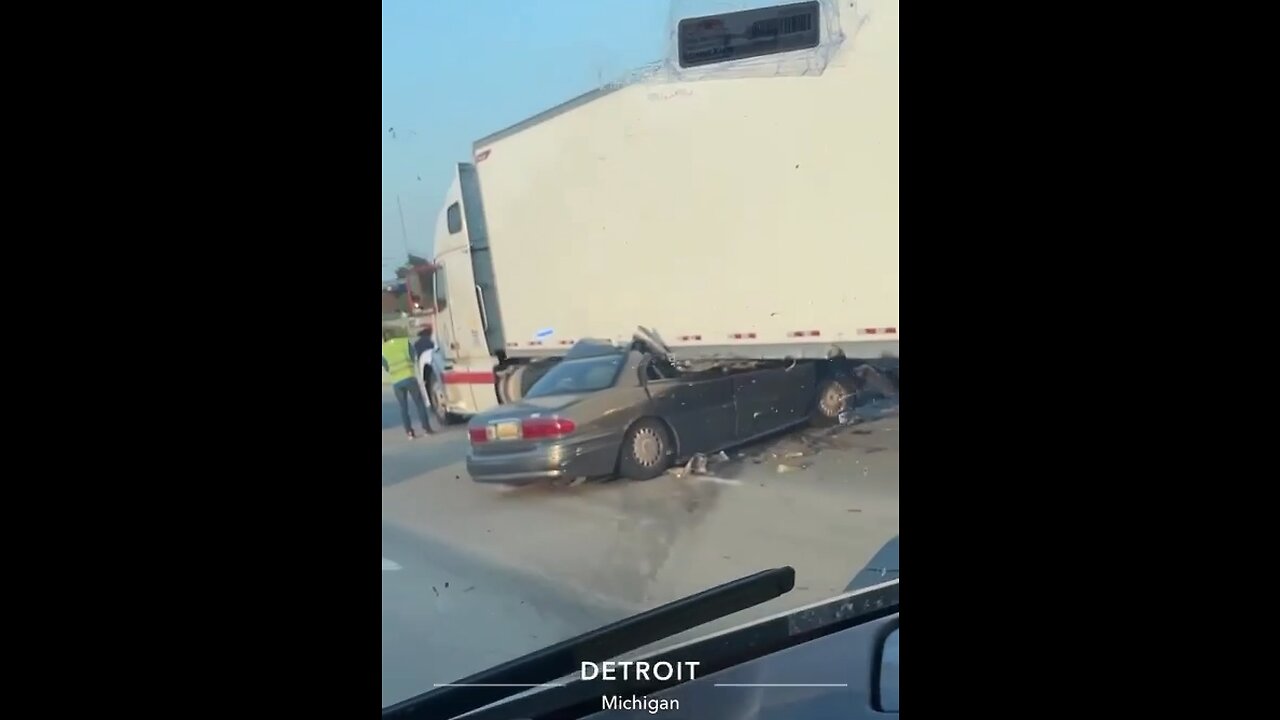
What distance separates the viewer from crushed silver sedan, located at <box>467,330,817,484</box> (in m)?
2.11

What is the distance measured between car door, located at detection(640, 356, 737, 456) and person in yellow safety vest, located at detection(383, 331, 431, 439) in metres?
0.55

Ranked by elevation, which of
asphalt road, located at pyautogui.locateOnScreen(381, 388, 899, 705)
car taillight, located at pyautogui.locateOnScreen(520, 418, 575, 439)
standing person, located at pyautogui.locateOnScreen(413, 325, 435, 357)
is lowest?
asphalt road, located at pyautogui.locateOnScreen(381, 388, 899, 705)

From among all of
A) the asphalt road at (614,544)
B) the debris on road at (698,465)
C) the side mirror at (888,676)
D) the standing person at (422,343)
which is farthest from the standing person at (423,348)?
the side mirror at (888,676)

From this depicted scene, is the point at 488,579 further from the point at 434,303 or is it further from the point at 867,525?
the point at 867,525

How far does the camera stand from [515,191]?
217cm

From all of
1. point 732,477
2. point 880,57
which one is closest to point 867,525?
point 732,477

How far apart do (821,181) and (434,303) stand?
0.98 meters

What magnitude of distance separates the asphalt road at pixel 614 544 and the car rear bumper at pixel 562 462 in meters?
0.03

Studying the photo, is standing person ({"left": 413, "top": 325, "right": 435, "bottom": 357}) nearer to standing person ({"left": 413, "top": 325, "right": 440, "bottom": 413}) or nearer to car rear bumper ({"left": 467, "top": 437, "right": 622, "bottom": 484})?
standing person ({"left": 413, "top": 325, "right": 440, "bottom": 413})

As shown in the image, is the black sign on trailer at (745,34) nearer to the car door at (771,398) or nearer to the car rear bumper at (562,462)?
the car door at (771,398)

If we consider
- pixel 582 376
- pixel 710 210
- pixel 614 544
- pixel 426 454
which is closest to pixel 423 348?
pixel 426 454

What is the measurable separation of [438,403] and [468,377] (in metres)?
0.10

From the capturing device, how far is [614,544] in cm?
207

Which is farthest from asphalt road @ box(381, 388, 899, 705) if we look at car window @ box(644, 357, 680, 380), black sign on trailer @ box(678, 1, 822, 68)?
black sign on trailer @ box(678, 1, 822, 68)
